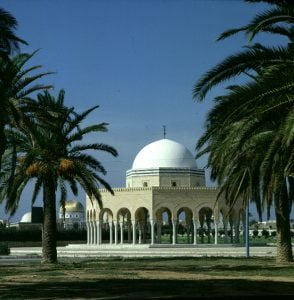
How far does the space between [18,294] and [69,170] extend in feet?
31.7

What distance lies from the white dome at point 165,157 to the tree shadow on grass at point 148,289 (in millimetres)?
33549

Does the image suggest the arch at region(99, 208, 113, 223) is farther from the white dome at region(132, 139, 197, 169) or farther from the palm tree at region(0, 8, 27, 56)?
the palm tree at region(0, 8, 27, 56)

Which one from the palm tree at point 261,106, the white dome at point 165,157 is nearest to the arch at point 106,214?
the white dome at point 165,157

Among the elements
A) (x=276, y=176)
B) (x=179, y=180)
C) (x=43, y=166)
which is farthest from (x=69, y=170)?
(x=179, y=180)

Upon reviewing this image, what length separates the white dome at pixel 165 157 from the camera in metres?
46.9

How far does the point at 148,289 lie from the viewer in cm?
1130

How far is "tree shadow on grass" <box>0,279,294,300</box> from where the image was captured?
33.3 ft

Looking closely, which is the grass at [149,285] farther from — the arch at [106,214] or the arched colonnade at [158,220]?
the arch at [106,214]

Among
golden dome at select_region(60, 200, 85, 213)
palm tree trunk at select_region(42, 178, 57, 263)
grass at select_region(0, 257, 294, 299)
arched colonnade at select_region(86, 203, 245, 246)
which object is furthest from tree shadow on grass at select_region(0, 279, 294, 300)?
golden dome at select_region(60, 200, 85, 213)

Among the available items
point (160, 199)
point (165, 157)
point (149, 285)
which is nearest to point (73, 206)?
point (165, 157)

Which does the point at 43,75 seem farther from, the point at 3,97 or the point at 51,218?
the point at 51,218

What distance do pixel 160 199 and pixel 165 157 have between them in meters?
4.92

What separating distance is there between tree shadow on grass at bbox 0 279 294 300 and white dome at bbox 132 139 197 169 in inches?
1321

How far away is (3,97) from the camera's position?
1405 cm
